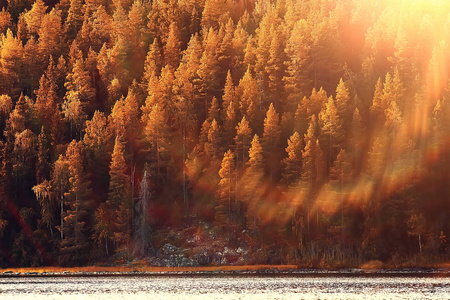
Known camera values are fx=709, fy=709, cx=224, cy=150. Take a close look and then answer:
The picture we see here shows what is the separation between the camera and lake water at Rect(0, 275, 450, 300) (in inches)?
2255

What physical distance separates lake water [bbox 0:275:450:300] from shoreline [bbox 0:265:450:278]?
5.59 meters

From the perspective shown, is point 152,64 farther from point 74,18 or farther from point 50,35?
point 74,18

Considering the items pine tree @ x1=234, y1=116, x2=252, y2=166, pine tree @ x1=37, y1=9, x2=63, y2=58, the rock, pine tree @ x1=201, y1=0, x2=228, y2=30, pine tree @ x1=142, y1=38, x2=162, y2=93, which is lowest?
the rock

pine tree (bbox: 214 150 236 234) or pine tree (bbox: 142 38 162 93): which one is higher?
pine tree (bbox: 142 38 162 93)

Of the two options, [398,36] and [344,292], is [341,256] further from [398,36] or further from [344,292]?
[398,36]

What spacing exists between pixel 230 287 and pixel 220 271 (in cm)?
2638

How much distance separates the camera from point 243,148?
343 feet

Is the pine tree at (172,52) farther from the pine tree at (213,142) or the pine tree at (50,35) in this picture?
the pine tree at (213,142)

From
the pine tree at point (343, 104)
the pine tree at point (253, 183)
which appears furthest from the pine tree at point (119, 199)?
the pine tree at point (343, 104)

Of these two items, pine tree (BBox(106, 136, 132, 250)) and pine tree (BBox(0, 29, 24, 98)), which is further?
pine tree (BBox(0, 29, 24, 98))

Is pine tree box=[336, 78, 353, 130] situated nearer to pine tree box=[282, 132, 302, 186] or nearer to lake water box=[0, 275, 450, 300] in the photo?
pine tree box=[282, 132, 302, 186]

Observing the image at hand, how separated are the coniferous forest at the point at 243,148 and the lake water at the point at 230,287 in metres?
18.1

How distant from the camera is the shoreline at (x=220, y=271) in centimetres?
8312

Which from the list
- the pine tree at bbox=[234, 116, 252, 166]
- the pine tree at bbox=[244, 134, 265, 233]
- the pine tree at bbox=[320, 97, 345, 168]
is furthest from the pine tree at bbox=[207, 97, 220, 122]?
the pine tree at bbox=[320, 97, 345, 168]
